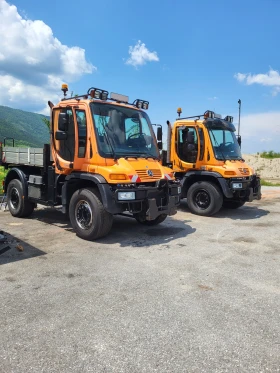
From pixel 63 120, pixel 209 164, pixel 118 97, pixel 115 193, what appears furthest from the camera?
pixel 209 164

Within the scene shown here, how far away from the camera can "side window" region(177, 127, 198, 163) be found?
9.06m

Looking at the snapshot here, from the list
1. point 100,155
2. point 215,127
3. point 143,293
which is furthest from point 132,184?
point 215,127

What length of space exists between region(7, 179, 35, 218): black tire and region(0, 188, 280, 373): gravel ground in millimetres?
1310

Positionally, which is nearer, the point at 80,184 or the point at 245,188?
the point at 80,184

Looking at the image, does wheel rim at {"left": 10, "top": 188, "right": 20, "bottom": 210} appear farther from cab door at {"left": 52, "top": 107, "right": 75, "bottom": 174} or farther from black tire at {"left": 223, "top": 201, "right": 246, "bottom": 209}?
black tire at {"left": 223, "top": 201, "right": 246, "bottom": 209}

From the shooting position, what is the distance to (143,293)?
151 inches

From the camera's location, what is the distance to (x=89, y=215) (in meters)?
6.07

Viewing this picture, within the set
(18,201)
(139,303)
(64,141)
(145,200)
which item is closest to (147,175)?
(145,200)

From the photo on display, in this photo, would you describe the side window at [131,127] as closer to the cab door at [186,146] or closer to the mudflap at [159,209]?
the mudflap at [159,209]

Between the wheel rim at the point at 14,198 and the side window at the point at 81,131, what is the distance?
9.19 ft

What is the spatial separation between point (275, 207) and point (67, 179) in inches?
314

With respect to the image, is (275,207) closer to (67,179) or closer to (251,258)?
(251,258)

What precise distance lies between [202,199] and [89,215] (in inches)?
166

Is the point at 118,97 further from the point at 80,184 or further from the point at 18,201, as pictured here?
the point at 18,201
